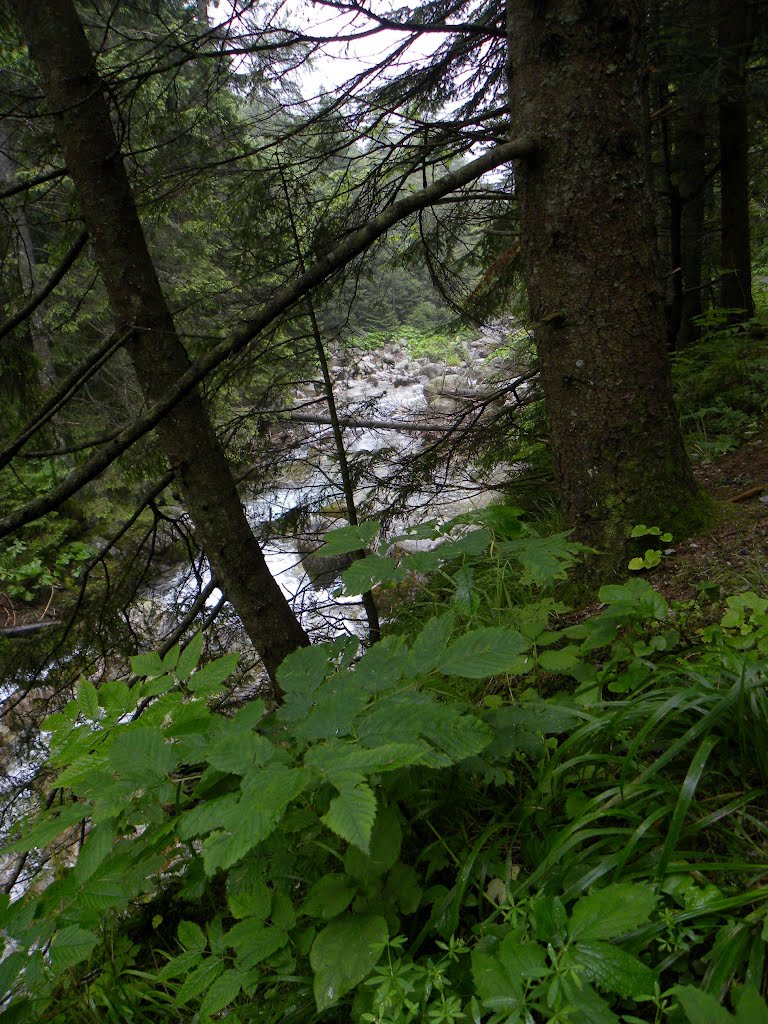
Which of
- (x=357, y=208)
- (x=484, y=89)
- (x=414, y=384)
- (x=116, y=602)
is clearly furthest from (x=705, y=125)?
(x=414, y=384)

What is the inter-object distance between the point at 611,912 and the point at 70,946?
116 centimetres

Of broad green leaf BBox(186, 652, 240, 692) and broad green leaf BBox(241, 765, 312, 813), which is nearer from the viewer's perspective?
broad green leaf BBox(241, 765, 312, 813)

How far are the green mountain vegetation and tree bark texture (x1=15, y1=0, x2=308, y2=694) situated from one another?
0.02 metres

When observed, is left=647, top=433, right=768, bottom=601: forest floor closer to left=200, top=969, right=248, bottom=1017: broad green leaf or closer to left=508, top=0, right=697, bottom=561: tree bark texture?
left=508, top=0, right=697, bottom=561: tree bark texture

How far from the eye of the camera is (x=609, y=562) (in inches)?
95.2

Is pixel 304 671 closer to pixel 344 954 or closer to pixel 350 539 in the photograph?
pixel 350 539

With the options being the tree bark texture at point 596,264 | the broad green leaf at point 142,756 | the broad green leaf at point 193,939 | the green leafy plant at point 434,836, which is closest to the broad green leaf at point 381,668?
the green leafy plant at point 434,836

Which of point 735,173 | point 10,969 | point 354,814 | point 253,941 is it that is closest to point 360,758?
point 354,814

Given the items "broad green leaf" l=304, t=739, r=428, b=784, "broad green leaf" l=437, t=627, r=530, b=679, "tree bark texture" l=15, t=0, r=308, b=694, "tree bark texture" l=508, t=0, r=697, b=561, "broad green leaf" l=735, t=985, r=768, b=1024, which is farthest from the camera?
"tree bark texture" l=15, t=0, r=308, b=694

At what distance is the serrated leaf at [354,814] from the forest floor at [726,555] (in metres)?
1.65

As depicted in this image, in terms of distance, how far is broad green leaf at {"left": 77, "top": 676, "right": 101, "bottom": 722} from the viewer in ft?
4.74

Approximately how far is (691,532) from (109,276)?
3.06 m

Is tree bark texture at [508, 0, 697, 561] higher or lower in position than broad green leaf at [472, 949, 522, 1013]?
higher

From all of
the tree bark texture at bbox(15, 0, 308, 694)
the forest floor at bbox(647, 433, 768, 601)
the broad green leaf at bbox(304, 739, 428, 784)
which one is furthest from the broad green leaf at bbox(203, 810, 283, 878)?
the tree bark texture at bbox(15, 0, 308, 694)
